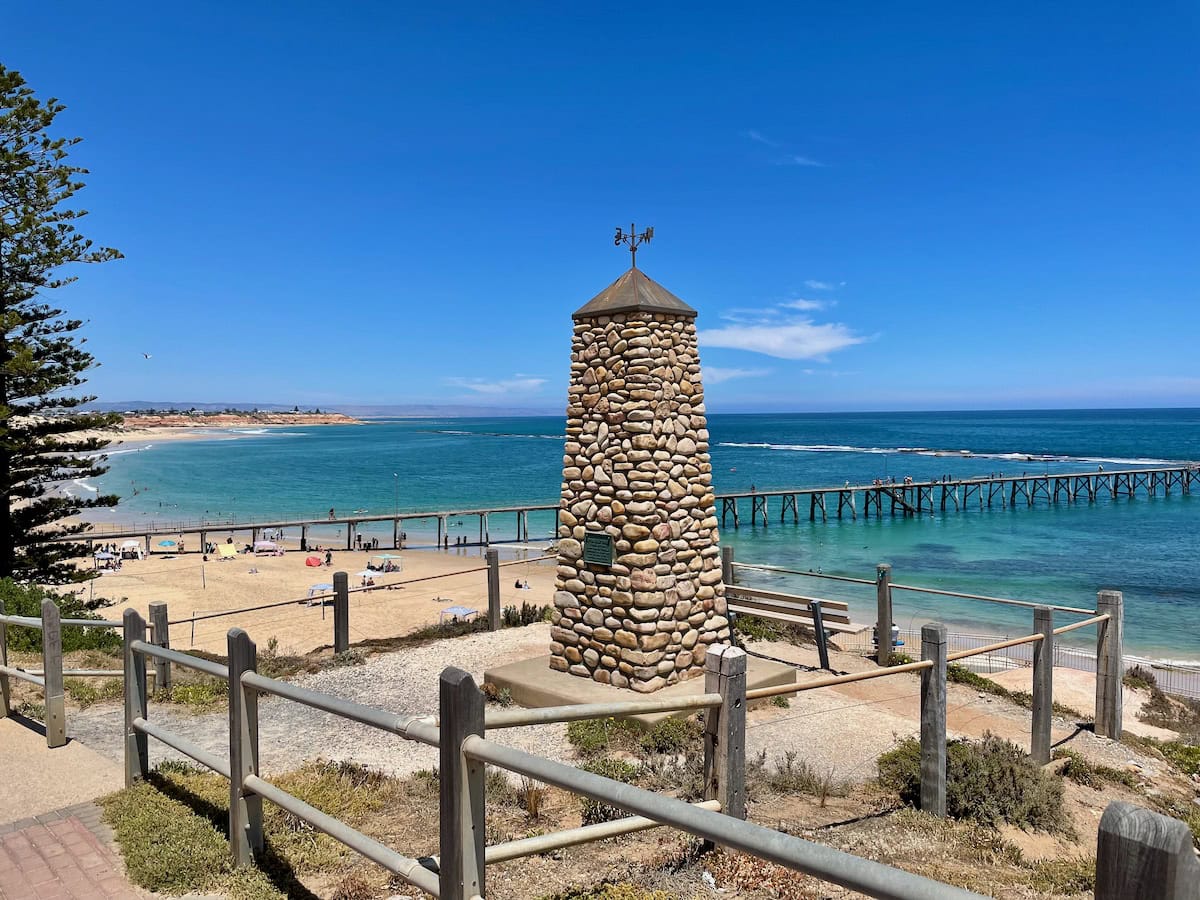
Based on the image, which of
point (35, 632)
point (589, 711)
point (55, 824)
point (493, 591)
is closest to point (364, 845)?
point (589, 711)

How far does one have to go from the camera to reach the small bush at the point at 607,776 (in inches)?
201

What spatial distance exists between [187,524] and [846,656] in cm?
3897

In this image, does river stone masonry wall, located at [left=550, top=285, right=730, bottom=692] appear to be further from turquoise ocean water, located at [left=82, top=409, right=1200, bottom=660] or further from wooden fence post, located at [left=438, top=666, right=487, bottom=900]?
turquoise ocean water, located at [left=82, top=409, right=1200, bottom=660]

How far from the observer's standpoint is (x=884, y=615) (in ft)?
37.0

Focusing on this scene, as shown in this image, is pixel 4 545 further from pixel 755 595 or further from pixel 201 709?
pixel 755 595

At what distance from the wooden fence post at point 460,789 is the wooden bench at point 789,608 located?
848cm

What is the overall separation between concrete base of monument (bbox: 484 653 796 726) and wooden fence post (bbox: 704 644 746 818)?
326cm

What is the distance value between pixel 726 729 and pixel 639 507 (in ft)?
12.7

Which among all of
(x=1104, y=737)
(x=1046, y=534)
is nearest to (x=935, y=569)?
(x=1046, y=534)

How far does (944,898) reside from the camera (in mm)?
1672

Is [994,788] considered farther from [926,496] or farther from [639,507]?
[926,496]

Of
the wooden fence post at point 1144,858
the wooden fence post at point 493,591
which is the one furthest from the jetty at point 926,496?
the wooden fence post at point 1144,858

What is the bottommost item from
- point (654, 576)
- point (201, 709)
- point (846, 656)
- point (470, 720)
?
point (846, 656)

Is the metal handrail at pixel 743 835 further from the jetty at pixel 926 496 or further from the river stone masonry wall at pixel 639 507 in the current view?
the jetty at pixel 926 496
